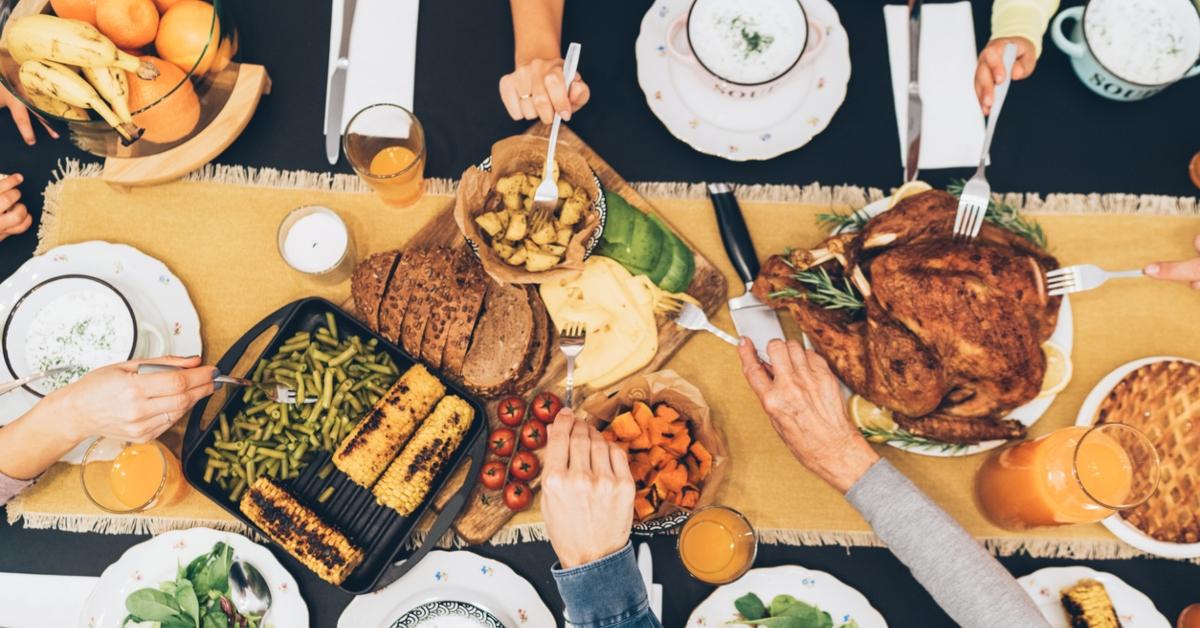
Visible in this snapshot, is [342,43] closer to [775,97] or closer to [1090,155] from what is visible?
[775,97]

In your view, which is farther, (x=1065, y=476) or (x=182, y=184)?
(x=182, y=184)

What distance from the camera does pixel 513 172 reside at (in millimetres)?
2172

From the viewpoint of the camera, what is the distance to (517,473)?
2.13 m

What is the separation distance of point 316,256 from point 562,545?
44.0 inches

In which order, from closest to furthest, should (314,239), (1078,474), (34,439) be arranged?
(1078,474) < (34,439) < (314,239)

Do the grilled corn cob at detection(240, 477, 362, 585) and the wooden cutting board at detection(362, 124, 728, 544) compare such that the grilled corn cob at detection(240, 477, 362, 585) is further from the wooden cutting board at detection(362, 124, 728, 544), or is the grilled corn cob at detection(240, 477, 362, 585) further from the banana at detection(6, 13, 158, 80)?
the banana at detection(6, 13, 158, 80)

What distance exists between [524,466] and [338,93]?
1301 mm

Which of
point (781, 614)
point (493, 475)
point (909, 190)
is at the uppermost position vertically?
point (909, 190)

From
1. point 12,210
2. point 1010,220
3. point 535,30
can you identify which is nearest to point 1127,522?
point 1010,220

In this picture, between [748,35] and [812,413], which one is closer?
[812,413]

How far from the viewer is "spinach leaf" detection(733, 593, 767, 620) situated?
2.08 m

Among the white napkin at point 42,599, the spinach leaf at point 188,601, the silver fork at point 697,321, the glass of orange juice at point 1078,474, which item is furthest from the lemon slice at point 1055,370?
the white napkin at point 42,599

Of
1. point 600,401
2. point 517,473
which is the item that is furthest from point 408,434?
point 600,401

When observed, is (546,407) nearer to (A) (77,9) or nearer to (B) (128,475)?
(B) (128,475)
